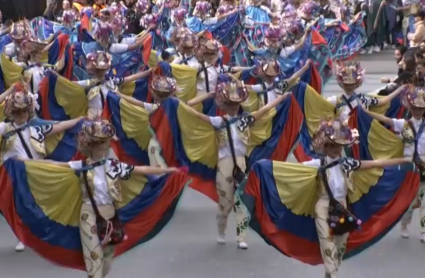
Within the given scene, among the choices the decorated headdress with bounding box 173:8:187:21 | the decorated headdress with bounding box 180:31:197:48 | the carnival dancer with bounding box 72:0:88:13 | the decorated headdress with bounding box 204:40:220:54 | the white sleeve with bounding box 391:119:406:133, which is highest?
the decorated headdress with bounding box 204:40:220:54

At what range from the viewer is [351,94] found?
32.1 feet

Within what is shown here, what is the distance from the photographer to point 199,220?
9953 mm

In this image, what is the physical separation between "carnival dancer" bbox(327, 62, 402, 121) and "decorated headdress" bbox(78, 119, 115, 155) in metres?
3.25

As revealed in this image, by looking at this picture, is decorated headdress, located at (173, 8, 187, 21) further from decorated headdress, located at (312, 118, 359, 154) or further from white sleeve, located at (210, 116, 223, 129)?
decorated headdress, located at (312, 118, 359, 154)

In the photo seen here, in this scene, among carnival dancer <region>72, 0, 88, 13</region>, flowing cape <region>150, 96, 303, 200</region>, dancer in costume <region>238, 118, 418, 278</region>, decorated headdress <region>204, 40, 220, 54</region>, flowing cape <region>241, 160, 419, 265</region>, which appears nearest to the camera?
dancer in costume <region>238, 118, 418, 278</region>

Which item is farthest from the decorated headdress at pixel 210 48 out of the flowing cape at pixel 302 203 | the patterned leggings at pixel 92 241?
the patterned leggings at pixel 92 241

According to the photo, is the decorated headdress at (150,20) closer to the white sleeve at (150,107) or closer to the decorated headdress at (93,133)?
the white sleeve at (150,107)

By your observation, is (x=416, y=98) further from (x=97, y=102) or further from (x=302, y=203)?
(x=97, y=102)

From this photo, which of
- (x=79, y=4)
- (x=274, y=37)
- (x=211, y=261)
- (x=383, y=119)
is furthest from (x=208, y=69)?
(x=79, y=4)

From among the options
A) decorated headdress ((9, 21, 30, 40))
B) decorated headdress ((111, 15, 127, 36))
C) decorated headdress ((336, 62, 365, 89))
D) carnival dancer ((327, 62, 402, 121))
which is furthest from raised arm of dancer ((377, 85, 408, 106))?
decorated headdress ((111, 15, 127, 36))

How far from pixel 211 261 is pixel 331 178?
6.09 ft

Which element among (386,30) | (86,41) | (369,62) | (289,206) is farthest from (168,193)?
(386,30)

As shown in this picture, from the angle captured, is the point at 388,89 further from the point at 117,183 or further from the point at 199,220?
the point at 117,183

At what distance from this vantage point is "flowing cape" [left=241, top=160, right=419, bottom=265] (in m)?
7.34
